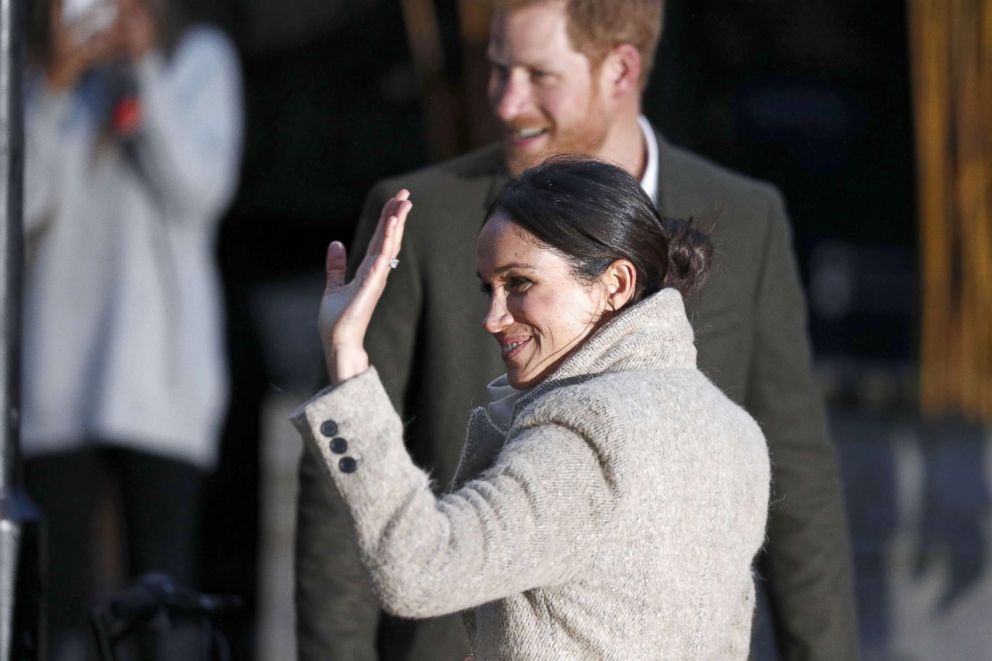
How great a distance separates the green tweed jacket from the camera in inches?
124

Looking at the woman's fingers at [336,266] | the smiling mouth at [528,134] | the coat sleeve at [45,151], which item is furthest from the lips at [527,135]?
the coat sleeve at [45,151]

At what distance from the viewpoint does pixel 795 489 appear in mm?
3213

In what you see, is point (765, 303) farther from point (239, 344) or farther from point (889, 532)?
point (239, 344)

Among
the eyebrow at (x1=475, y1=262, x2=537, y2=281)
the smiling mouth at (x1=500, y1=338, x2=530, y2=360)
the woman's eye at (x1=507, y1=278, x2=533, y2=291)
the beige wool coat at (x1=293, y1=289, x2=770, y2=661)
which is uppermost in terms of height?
the eyebrow at (x1=475, y1=262, x2=537, y2=281)

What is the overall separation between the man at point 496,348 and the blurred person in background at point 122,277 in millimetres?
1669

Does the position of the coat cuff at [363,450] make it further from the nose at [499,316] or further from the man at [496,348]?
the man at [496,348]

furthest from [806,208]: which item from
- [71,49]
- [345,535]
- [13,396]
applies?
[13,396]

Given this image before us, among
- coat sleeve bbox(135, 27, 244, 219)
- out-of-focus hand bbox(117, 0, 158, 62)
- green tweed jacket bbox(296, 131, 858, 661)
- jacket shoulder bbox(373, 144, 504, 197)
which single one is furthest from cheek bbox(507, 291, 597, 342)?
out-of-focus hand bbox(117, 0, 158, 62)

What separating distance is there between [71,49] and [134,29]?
0.60 feet

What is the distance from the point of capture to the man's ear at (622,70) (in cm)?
325

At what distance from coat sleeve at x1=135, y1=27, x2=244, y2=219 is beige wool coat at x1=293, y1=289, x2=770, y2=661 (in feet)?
9.61

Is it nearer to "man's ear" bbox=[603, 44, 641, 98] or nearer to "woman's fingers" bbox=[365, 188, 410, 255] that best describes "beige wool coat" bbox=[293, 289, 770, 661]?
"woman's fingers" bbox=[365, 188, 410, 255]

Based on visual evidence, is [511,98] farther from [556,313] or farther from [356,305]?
[356,305]

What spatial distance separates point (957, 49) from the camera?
17.0 feet
